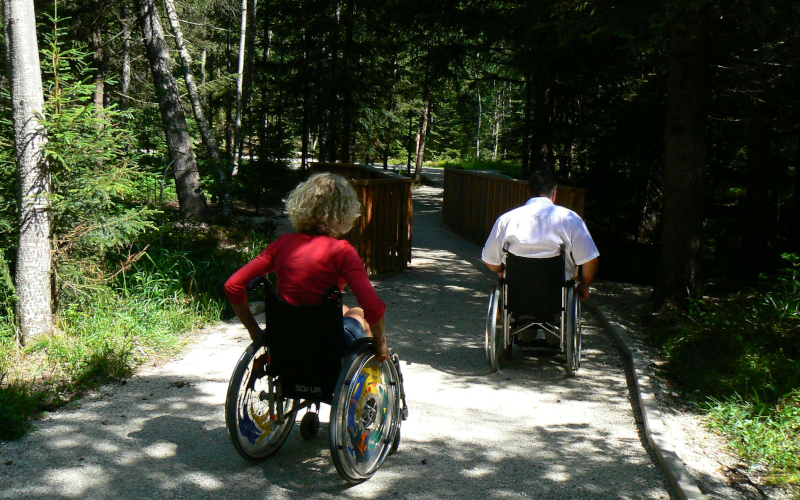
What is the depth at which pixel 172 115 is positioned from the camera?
41.9ft

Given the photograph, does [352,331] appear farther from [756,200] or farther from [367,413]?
[756,200]

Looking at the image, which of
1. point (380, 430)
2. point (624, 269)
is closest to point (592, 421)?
point (380, 430)

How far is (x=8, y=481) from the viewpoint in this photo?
378cm

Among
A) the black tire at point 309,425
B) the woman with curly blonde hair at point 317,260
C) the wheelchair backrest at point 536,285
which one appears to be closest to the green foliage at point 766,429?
the wheelchair backrest at point 536,285

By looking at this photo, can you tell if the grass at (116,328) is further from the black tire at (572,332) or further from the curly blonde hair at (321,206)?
the black tire at (572,332)

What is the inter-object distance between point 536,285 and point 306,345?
2.58 metres

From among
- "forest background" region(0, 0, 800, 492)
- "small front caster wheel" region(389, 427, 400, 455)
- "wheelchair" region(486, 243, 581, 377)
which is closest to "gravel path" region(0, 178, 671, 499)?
"small front caster wheel" region(389, 427, 400, 455)

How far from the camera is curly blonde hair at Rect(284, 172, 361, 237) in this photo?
12.3 ft

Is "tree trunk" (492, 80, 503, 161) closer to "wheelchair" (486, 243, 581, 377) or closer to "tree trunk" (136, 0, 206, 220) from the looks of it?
"tree trunk" (136, 0, 206, 220)

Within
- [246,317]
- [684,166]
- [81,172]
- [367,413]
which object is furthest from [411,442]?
[684,166]

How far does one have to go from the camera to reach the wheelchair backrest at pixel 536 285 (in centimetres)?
568

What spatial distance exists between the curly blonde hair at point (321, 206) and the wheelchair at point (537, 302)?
2.32 metres

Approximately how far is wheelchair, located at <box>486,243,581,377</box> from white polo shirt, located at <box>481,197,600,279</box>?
0.10m

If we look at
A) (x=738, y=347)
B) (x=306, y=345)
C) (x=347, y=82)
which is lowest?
(x=738, y=347)
